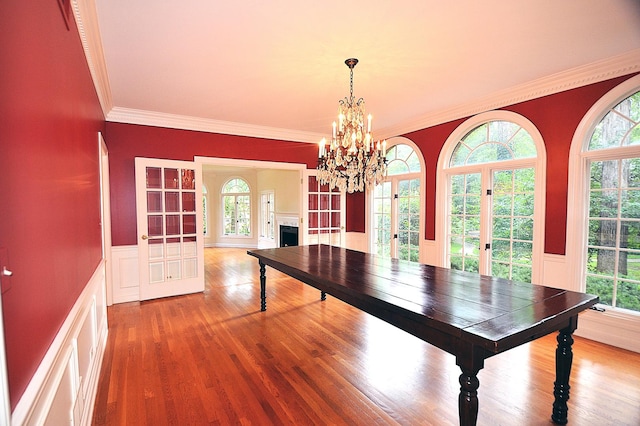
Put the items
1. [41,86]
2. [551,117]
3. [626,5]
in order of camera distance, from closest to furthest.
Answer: [41,86], [626,5], [551,117]

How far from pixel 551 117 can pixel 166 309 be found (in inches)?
201

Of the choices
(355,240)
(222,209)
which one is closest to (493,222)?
(355,240)

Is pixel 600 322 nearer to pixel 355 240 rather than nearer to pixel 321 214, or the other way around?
pixel 355 240

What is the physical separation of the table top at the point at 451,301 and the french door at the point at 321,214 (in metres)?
2.91

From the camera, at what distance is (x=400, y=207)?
209 inches

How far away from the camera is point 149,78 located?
10.4ft

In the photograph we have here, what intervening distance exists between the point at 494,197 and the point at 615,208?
3.75 feet

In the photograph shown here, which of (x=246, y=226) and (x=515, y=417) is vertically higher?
(x=246, y=226)

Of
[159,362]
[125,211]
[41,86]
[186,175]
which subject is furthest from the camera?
[186,175]

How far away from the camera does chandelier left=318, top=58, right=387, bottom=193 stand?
8.55 feet

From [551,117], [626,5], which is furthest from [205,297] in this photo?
[626,5]

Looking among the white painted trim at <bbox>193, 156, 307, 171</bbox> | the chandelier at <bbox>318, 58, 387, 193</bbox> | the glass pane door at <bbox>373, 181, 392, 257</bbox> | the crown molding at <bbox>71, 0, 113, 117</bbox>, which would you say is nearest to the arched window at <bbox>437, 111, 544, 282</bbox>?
the glass pane door at <bbox>373, 181, 392, 257</bbox>

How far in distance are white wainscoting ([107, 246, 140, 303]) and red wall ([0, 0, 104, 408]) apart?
2.51 m

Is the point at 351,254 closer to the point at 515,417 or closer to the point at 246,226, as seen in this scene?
the point at 515,417
